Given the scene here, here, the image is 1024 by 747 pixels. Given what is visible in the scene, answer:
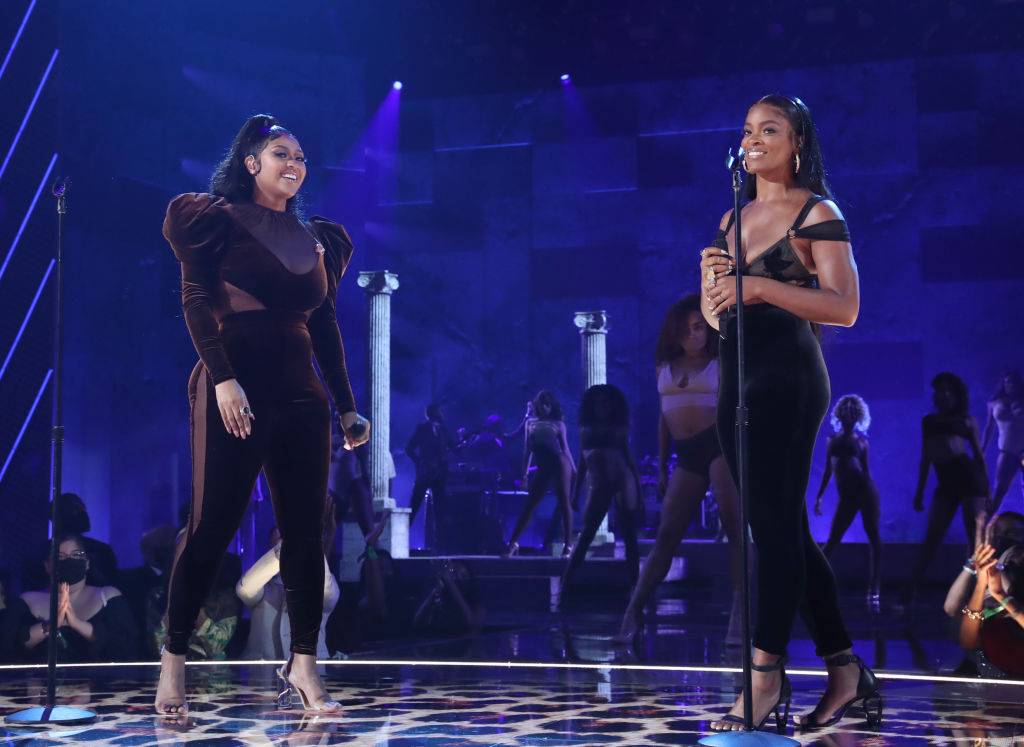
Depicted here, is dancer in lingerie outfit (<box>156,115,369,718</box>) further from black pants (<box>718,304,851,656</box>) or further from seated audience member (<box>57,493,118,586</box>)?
seated audience member (<box>57,493,118,586</box>)

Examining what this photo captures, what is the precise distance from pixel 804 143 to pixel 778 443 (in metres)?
0.83

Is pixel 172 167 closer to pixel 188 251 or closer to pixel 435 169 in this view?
pixel 435 169

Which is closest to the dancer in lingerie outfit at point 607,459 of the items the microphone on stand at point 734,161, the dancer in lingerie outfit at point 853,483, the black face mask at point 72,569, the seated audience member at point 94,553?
the dancer in lingerie outfit at point 853,483

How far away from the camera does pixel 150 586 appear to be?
6.41m

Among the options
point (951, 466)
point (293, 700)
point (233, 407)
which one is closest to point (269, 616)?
point (293, 700)

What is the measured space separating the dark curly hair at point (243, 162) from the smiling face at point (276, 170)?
2cm

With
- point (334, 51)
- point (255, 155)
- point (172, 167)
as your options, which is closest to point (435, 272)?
point (334, 51)

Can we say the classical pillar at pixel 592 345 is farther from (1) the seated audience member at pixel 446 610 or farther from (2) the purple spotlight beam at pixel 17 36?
(2) the purple spotlight beam at pixel 17 36

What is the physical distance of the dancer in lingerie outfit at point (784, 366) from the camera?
9.94ft

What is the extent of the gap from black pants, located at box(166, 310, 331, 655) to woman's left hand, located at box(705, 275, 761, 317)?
131cm

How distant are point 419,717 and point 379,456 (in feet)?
28.6

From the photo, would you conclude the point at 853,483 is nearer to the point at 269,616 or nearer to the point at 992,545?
the point at 992,545

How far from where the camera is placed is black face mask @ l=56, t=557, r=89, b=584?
5.61 metres

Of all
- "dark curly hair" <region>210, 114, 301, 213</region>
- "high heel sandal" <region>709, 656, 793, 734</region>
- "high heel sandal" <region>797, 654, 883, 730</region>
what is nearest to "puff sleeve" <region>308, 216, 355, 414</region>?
"dark curly hair" <region>210, 114, 301, 213</region>
